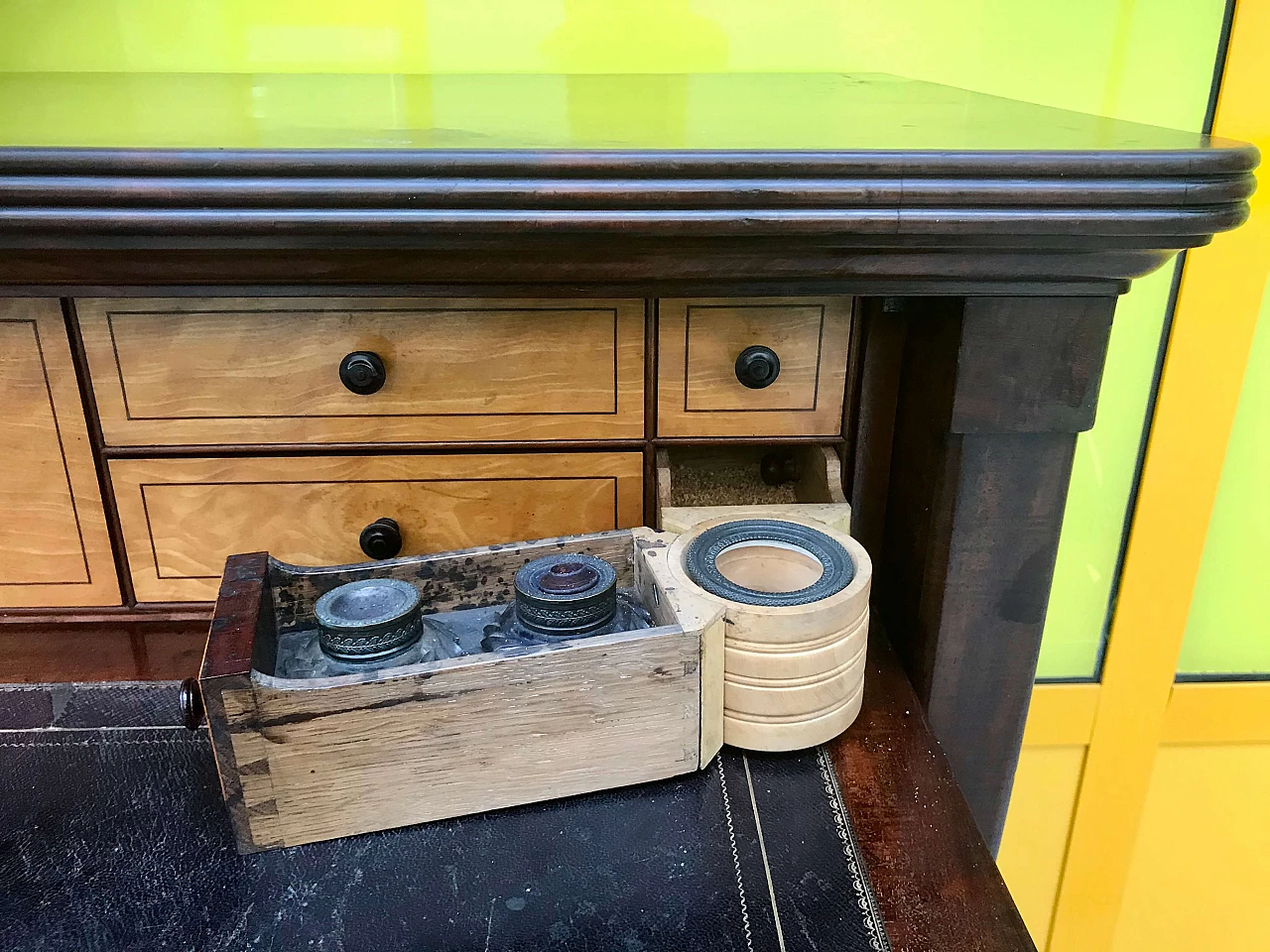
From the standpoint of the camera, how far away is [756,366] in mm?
680

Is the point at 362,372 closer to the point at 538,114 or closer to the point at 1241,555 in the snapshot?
the point at 538,114

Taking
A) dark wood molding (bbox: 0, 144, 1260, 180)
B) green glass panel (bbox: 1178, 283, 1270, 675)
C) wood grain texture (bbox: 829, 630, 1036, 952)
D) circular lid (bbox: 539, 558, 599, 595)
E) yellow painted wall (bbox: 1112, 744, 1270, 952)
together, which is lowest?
yellow painted wall (bbox: 1112, 744, 1270, 952)

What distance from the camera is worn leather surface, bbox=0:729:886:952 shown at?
51 centimetres

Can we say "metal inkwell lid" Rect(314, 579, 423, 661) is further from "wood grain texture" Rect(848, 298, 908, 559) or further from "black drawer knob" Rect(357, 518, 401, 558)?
"wood grain texture" Rect(848, 298, 908, 559)

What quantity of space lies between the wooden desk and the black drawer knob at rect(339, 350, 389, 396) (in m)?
0.01

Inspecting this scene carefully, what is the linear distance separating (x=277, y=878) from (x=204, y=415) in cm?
33

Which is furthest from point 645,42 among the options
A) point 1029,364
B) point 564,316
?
point 1029,364

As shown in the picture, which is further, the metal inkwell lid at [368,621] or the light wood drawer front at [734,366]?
the light wood drawer front at [734,366]

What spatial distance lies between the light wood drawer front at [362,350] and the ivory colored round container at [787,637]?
5.4 inches

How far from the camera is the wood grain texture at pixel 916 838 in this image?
0.51 meters

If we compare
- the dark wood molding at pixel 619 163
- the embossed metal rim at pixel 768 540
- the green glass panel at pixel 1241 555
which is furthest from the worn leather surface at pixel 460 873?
the green glass panel at pixel 1241 555

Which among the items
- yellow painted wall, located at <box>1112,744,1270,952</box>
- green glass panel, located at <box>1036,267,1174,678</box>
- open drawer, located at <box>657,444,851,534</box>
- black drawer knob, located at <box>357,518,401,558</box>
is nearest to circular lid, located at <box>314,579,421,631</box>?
black drawer knob, located at <box>357,518,401,558</box>

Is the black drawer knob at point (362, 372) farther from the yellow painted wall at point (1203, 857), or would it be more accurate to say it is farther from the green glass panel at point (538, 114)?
the yellow painted wall at point (1203, 857)

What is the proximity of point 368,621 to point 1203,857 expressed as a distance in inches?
53.2
